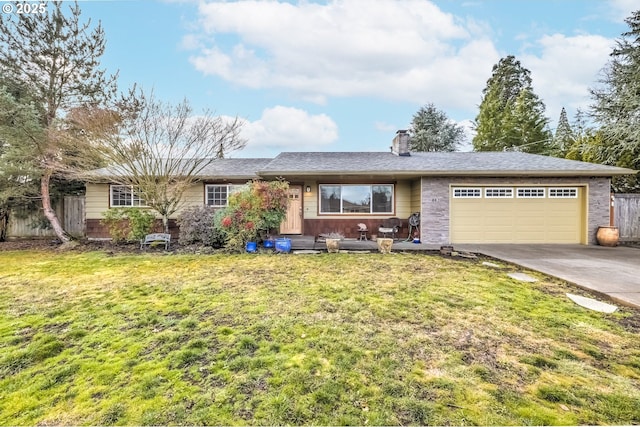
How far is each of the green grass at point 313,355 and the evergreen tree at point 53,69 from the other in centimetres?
589

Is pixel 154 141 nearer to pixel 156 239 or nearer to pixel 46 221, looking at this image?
pixel 156 239

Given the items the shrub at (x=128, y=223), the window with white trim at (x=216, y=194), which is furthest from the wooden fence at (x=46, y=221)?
→ the window with white trim at (x=216, y=194)

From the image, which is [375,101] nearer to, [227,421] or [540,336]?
[540,336]

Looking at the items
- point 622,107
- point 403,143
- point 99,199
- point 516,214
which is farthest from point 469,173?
point 99,199

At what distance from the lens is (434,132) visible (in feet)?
71.9

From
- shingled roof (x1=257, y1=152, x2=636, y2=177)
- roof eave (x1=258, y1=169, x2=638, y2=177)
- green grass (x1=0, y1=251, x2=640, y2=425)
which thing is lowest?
green grass (x1=0, y1=251, x2=640, y2=425)

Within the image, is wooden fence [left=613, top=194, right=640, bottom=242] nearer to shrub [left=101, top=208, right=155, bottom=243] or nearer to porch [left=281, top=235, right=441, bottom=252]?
porch [left=281, top=235, right=441, bottom=252]

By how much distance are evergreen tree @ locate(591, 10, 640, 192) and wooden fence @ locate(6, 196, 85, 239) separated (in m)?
20.7

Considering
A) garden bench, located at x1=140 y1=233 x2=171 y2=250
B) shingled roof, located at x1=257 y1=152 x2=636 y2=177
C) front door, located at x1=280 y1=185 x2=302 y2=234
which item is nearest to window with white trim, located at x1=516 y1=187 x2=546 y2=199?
shingled roof, located at x1=257 y1=152 x2=636 y2=177

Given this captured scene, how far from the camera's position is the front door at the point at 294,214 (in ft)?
35.0

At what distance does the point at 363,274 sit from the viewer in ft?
18.9

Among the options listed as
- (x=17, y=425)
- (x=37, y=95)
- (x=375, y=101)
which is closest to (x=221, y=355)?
(x=17, y=425)

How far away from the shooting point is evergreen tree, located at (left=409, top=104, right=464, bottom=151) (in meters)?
21.7

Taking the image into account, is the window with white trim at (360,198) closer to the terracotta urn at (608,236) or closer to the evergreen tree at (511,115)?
the terracotta urn at (608,236)
